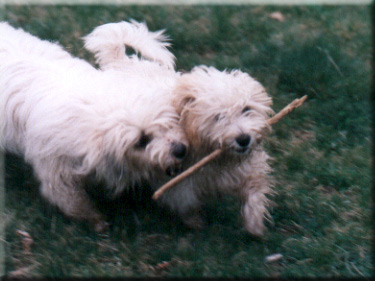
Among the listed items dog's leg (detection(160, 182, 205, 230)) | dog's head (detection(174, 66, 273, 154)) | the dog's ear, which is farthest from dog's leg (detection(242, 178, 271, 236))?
the dog's ear

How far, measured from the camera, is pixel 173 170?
3.86 m

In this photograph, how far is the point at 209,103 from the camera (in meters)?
3.72

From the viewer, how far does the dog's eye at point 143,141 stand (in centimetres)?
375

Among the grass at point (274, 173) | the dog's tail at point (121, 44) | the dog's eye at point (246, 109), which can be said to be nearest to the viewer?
the dog's eye at point (246, 109)

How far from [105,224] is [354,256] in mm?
1675

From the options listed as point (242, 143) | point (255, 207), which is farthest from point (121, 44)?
point (255, 207)

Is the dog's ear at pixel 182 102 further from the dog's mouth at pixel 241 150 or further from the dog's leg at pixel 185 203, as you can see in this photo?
the dog's leg at pixel 185 203

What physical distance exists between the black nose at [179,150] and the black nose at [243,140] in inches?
13.1

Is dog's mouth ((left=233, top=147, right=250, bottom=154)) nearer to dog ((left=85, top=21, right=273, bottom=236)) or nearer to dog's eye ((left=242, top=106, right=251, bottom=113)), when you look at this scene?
dog ((left=85, top=21, right=273, bottom=236))

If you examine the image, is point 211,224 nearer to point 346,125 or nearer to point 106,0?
point 346,125

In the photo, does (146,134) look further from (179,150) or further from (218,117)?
(218,117)

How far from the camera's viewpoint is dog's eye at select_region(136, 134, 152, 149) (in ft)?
Answer: 12.3

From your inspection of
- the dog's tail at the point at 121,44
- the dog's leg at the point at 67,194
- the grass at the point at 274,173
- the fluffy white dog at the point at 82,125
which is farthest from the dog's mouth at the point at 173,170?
the dog's tail at the point at 121,44

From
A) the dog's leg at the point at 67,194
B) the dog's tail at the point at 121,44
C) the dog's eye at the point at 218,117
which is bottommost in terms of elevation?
the dog's leg at the point at 67,194
